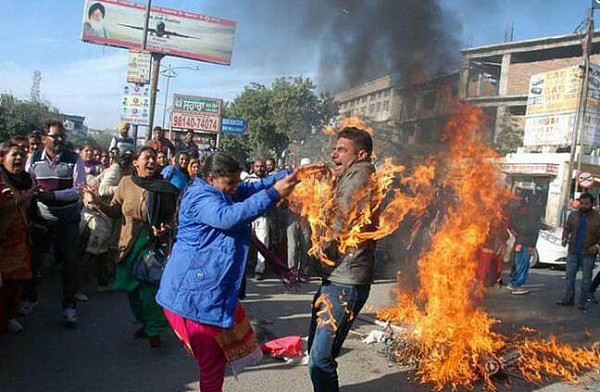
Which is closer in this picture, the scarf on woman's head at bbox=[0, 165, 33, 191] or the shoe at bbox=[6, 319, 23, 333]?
the scarf on woman's head at bbox=[0, 165, 33, 191]

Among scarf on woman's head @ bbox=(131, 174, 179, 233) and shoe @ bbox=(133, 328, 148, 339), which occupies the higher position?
scarf on woman's head @ bbox=(131, 174, 179, 233)

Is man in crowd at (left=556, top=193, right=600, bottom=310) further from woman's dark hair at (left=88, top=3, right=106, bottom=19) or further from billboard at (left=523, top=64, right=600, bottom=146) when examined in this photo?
woman's dark hair at (left=88, top=3, right=106, bottom=19)

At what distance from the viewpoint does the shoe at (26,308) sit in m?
5.20

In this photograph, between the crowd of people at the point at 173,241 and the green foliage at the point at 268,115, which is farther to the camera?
the green foliage at the point at 268,115

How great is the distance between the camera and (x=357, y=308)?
3.35 meters

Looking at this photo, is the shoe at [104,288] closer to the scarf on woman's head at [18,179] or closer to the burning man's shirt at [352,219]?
the scarf on woman's head at [18,179]

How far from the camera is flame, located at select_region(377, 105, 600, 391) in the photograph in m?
4.33

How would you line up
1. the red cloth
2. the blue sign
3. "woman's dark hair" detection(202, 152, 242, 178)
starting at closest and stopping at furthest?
"woman's dark hair" detection(202, 152, 242, 178)
the red cloth
the blue sign

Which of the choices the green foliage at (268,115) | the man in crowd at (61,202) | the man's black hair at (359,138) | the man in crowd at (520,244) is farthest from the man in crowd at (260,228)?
the green foliage at (268,115)

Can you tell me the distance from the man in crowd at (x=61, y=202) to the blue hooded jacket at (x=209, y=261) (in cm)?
249

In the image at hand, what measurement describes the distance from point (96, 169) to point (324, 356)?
697 cm

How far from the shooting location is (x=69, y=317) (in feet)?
16.5

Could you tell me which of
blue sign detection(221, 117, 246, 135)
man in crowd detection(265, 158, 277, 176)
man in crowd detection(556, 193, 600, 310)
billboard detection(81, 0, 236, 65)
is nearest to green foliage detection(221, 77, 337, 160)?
blue sign detection(221, 117, 246, 135)

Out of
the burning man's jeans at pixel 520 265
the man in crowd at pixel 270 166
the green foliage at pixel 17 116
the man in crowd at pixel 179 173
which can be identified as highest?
the green foliage at pixel 17 116
